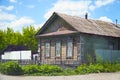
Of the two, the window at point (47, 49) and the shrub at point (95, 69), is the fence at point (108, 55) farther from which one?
the window at point (47, 49)

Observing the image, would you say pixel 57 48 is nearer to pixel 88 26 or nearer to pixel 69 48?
pixel 69 48

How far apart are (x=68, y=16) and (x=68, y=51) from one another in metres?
4.12

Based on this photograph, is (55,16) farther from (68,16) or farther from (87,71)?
(87,71)

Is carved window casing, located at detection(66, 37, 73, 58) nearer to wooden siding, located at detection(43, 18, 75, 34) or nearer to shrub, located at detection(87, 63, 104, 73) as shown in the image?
wooden siding, located at detection(43, 18, 75, 34)

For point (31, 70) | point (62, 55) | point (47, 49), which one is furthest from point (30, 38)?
point (31, 70)

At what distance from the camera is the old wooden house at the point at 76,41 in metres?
27.9

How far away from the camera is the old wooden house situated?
91.7ft

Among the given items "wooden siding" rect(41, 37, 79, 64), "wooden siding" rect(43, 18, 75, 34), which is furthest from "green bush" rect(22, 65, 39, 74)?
"wooden siding" rect(43, 18, 75, 34)

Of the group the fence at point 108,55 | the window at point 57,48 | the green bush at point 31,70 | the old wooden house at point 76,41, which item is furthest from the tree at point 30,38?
the green bush at point 31,70

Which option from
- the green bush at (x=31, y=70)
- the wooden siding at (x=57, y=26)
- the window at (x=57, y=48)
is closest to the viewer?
the green bush at (x=31, y=70)

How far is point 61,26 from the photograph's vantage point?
102ft

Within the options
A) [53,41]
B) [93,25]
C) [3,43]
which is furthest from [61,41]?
[3,43]

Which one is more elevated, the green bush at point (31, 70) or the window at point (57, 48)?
the window at point (57, 48)

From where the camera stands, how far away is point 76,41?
28.5 metres
